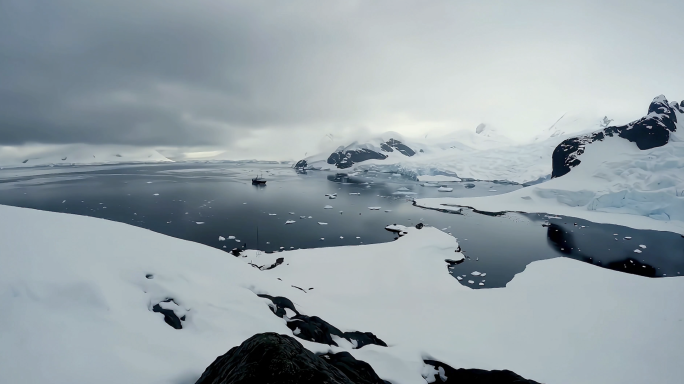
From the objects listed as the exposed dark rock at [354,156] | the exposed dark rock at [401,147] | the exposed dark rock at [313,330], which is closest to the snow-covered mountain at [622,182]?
the exposed dark rock at [313,330]

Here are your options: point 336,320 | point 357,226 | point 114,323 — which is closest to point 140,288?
point 114,323

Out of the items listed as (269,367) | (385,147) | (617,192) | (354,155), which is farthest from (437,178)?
(269,367)

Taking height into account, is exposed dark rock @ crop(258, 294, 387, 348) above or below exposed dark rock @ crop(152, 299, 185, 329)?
below

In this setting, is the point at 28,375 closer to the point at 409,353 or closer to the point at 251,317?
the point at 251,317

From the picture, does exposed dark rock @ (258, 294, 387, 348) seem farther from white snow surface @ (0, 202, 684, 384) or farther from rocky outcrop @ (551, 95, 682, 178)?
rocky outcrop @ (551, 95, 682, 178)

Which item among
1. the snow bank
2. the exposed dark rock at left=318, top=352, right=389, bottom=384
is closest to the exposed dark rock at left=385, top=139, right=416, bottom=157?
the snow bank

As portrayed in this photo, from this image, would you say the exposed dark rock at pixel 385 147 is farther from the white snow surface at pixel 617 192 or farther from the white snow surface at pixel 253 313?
the white snow surface at pixel 253 313

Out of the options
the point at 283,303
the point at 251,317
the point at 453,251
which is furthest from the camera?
the point at 453,251
